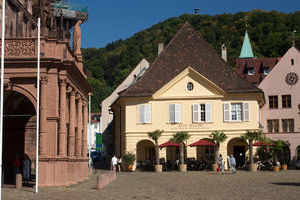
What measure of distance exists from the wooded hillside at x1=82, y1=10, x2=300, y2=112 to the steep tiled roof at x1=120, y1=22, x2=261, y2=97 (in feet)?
125

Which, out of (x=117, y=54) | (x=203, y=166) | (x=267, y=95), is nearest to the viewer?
(x=203, y=166)

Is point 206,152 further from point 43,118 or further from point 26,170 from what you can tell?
point 43,118

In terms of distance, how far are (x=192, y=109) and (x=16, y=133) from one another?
20.5 metres

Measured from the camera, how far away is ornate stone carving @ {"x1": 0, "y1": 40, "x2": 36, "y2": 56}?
2508 cm

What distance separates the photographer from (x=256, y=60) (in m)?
68.1

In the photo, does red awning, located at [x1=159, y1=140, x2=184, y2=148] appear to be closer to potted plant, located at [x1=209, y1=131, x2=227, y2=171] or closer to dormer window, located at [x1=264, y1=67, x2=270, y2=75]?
potted plant, located at [x1=209, y1=131, x2=227, y2=171]

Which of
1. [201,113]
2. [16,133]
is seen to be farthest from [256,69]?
[16,133]

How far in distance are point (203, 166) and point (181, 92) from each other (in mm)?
7290

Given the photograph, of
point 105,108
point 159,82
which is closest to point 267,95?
point 159,82

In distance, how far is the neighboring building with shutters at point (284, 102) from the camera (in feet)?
180

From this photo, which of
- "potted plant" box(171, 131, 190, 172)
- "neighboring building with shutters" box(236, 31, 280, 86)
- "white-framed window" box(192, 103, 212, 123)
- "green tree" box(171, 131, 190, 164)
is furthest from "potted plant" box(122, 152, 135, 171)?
"neighboring building with shutters" box(236, 31, 280, 86)

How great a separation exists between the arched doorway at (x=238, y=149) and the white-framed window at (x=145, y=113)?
25.8 feet

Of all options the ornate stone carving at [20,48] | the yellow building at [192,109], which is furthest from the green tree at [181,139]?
the ornate stone carving at [20,48]

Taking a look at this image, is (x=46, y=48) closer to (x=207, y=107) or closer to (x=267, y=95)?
(x=207, y=107)
